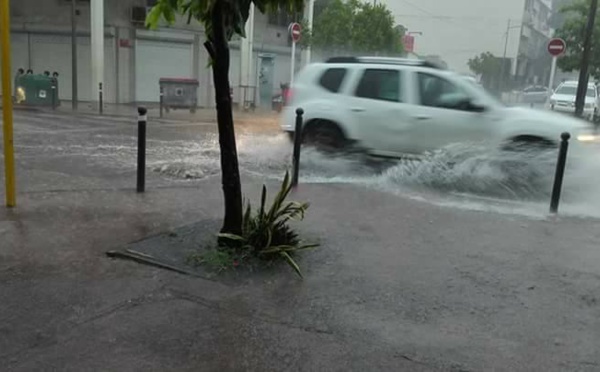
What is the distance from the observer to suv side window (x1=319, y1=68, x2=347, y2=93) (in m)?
10.6

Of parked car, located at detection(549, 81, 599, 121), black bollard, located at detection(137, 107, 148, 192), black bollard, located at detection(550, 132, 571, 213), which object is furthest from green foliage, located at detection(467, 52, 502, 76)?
black bollard, located at detection(137, 107, 148, 192)

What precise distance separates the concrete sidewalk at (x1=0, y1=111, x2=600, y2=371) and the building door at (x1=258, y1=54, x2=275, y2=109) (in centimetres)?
2210

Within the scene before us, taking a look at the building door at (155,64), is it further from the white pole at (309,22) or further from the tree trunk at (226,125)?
the tree trunk at (226,125)

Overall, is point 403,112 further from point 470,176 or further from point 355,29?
point 355,29

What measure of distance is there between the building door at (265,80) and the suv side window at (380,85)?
1894 centimetres

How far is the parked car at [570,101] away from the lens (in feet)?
85.1

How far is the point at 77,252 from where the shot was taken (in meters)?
5.62

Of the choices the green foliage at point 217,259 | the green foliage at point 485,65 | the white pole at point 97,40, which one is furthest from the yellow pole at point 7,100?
the green foliage at point 485,65

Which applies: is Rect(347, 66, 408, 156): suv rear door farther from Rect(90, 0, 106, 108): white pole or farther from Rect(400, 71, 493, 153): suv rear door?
Rect(90, 0, 106, 108): white pole

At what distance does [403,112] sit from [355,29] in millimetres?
19190

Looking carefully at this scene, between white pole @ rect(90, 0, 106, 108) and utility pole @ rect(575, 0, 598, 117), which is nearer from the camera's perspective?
utility pole @ rect(575, 0, 598, 117)

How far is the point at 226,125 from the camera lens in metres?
5.50

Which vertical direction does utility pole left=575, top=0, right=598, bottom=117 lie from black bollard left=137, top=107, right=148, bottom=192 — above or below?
above

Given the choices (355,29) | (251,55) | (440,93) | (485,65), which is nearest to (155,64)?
(251,55)
